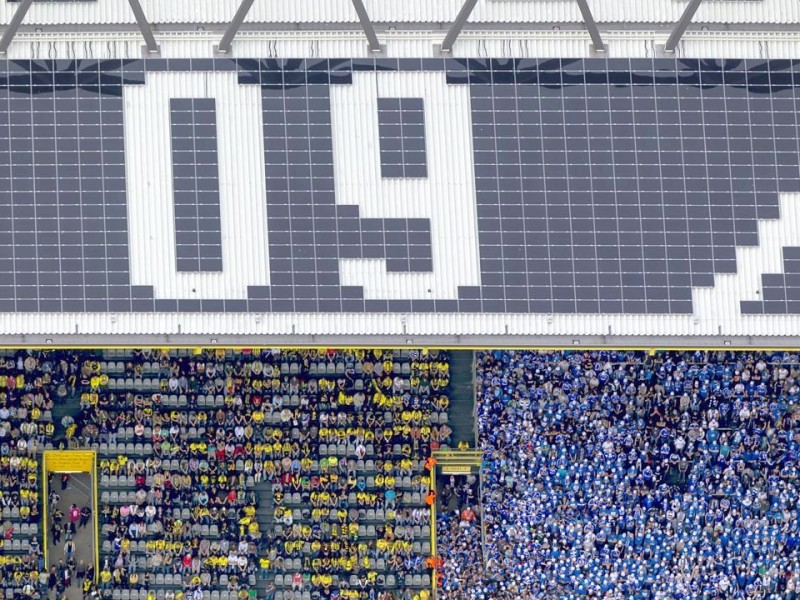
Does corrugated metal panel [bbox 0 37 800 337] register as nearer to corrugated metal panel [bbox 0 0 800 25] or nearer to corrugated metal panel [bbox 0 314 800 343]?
corrugated metal panel [bbox 0 314 800 343]

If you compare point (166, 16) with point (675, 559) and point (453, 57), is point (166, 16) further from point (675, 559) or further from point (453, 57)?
point (675, 559)

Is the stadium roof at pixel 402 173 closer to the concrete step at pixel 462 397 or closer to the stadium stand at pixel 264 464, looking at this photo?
the stadium stand at pixel 264 464

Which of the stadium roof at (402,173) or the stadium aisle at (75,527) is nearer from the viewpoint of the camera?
the stadium roof at (402,173)

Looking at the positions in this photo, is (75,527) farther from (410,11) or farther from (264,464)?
(410,11)

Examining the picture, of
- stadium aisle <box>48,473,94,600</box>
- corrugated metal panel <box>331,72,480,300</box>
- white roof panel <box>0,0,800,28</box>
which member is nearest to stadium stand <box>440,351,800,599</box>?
corrugated metal panel <box>331,72,480,300</box>

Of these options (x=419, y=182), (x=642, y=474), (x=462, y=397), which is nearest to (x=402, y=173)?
(x=419, y=182)

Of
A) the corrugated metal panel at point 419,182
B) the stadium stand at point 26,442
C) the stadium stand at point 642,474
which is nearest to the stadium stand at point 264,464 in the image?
the stadium stand at point 26,442
